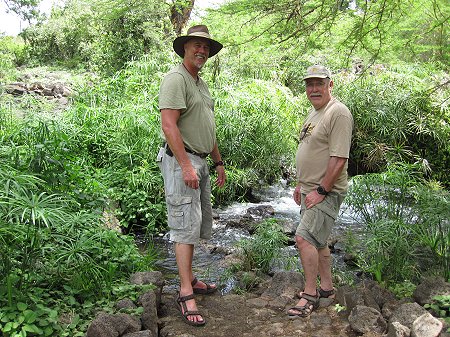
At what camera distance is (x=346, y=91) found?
10.4 metres

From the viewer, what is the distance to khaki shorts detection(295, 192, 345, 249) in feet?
10.5

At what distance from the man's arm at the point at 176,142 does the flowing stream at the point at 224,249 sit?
151 cm

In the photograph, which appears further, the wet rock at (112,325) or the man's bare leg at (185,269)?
the man's bare leg at (185,269)

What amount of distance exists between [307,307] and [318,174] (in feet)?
3.21

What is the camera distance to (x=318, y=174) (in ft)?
10.7

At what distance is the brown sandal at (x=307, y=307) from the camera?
3.21 meters

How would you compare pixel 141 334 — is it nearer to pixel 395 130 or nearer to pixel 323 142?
pixel 323 142

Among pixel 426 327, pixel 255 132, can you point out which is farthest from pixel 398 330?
pixel 255 132

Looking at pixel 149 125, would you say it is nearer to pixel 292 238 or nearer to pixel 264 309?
pixel 292 238

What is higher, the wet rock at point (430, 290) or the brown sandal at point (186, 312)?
the wet rock at point (430, 290)

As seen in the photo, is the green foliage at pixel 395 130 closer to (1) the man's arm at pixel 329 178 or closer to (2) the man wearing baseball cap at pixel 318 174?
(2) the man wearing baseball cap at pixel 318 174

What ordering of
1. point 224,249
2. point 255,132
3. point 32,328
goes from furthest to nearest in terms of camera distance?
point 255,132 → point 224,249 → point 32,328

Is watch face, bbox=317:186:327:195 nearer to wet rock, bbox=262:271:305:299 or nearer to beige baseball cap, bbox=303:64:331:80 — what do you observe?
beige baseball cap, bbox=303:64:331:80

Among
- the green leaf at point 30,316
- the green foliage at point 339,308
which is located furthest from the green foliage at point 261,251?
the green leaf at point 30,316
